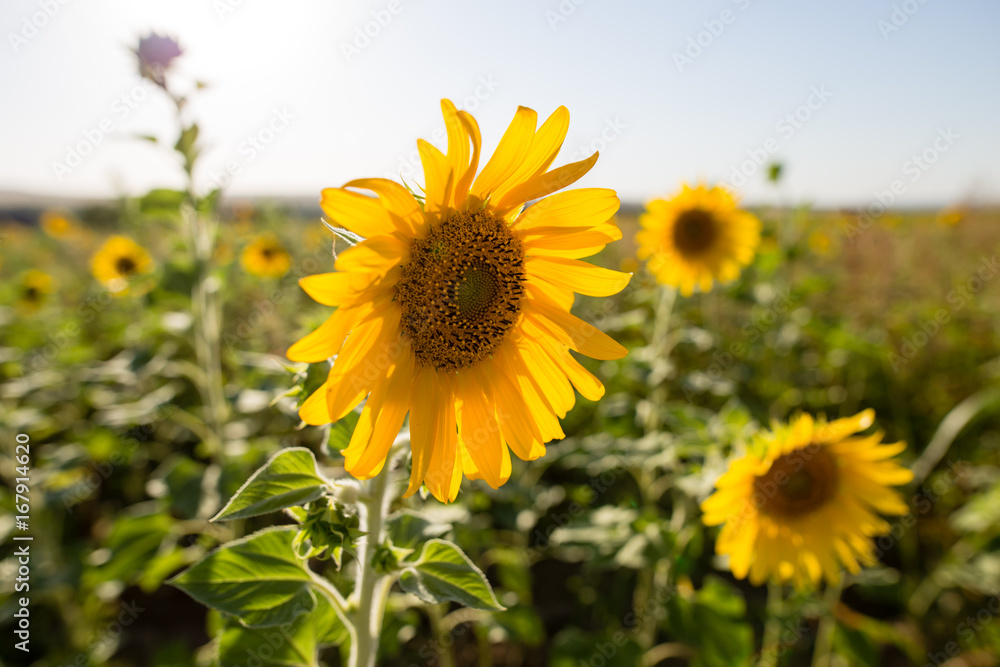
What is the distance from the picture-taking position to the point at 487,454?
1244 millimetres

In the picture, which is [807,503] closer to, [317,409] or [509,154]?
[509,154]

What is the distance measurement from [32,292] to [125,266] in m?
1.33

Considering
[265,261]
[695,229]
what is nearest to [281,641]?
[695,229]

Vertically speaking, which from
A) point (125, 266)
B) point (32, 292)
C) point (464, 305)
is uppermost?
point (464, 305)

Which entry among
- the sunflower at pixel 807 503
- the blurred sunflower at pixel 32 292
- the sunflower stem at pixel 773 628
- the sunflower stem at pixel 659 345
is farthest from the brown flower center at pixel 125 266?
the sunflower stem at pixel 773 628

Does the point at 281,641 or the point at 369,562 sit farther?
the point at 281,641

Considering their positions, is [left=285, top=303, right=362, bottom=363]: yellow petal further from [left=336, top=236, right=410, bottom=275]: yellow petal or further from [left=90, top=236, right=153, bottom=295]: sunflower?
[left=90, top=236, right=153, bottom=295]: sunflower

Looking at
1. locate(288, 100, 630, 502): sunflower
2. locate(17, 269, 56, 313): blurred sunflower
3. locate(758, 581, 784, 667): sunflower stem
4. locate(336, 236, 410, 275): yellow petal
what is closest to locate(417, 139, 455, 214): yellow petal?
locate(288, 100, 630, 502): sunflower

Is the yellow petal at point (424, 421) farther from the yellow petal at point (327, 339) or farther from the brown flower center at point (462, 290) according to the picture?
the yellow petal at point (327, 339)

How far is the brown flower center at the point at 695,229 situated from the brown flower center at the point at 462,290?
2.66 metres

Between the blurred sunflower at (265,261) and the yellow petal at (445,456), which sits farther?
the blurred sunflower at (265,261)

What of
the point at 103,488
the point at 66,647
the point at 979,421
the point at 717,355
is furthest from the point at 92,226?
the point at 979,421

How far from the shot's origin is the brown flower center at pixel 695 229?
3.69 m

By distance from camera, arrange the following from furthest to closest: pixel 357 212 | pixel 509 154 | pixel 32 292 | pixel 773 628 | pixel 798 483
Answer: pixel 32 292
pixel 773 628
pixel 798 483
pixel 509 154
pixel 357 212
